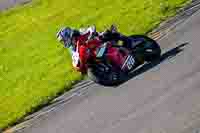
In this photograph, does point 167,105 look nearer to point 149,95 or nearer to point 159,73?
Answer: point 149,95

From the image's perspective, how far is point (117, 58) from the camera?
1703 cm

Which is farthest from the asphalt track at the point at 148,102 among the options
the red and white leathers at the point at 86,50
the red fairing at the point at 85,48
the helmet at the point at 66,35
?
the helmet at the point at 66,35

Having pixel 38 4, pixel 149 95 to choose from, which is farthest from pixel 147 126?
pixel 38 4

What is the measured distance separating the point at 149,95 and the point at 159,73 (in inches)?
51.9

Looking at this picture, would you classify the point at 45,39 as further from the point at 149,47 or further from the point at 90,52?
the point at 149,47

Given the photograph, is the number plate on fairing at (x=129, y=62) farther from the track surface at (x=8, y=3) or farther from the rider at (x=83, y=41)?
the track surface at (x=8, y=3)

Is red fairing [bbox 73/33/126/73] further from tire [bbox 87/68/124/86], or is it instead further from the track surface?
the track surface

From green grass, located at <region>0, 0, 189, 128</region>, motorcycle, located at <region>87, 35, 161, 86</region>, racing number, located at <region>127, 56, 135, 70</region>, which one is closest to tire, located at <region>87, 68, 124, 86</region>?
motorcycle, located at <region>87, 35, 161, 86</region>

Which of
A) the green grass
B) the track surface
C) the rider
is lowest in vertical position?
the track surface

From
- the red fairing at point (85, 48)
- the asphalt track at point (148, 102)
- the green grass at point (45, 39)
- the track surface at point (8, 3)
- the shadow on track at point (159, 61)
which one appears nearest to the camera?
the asphalt track at point (148, 102)

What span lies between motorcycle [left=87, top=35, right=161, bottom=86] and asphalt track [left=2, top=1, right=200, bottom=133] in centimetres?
31

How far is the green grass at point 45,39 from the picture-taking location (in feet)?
63.3

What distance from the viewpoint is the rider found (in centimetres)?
1683

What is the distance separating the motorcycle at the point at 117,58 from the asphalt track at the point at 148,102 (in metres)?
0.31
